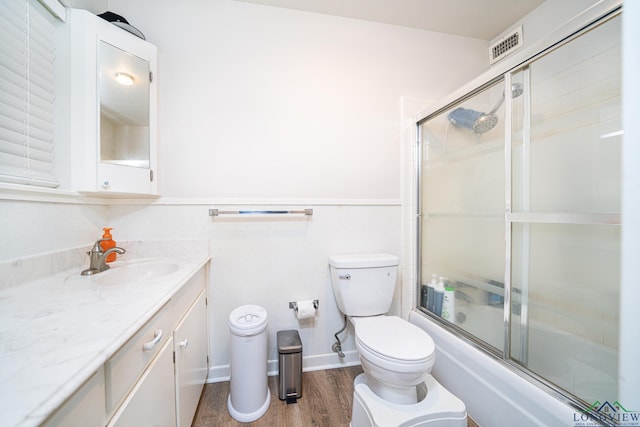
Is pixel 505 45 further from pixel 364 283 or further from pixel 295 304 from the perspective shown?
pixel 295 304

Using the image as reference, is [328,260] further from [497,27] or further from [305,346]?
[497,27]

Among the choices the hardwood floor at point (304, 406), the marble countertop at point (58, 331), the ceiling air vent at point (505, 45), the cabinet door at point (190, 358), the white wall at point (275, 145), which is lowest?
the hardwood floor at point (304, 406)

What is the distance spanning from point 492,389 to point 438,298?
528 mm

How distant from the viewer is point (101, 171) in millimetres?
1134

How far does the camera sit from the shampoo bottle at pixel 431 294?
5.18 feet

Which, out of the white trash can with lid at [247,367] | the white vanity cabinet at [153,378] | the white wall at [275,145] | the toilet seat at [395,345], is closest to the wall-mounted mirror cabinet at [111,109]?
the white wall at [275,145]

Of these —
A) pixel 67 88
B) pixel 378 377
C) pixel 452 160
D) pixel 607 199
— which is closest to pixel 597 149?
pixel 607 199

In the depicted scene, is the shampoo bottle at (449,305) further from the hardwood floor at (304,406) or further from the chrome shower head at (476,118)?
the chrome shower head at (476,118)

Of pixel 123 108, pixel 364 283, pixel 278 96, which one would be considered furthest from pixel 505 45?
pixel 123 108

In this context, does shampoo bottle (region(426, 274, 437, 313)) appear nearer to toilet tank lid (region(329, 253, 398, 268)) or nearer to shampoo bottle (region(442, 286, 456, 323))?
shampoo bottle (region(442, 286, 456, 323))

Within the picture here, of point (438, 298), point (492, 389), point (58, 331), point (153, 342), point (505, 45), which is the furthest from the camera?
point (505, 45)

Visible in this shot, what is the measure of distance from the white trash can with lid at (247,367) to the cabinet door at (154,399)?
1.08 feet

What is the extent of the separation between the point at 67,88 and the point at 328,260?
5.21 feet

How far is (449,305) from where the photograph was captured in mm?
1487
